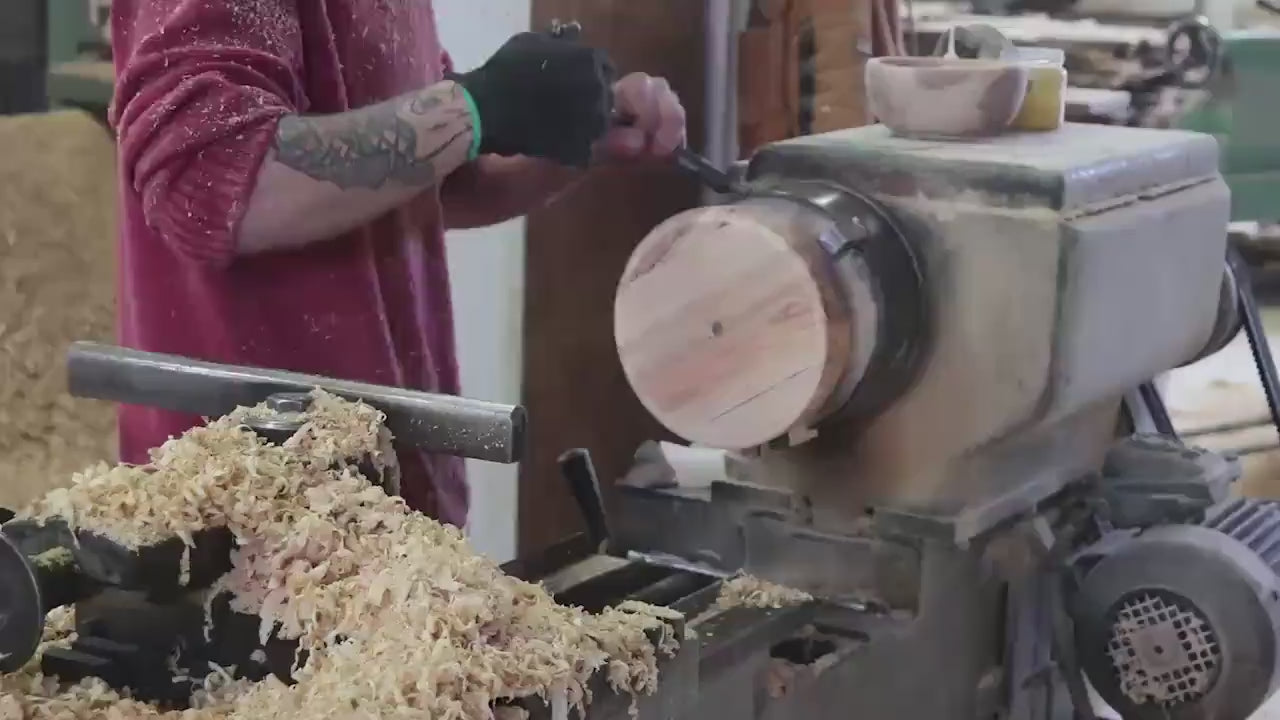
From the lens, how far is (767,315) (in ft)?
3.35

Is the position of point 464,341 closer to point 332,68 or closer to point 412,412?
point 332,68

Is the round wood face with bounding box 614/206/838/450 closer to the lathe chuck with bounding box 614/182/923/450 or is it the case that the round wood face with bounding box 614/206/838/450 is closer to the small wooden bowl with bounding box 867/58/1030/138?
the lathe chuck with bounding box 614/182/923/450

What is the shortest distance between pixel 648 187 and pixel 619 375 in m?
0.28

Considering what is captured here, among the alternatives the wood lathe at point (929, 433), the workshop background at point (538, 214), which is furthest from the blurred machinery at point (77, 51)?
the wood lathe at point (929, 433)

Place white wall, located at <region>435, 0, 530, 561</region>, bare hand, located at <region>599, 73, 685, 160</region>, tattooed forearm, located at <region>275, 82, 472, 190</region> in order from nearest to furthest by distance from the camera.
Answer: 1. tattooed forearm, located at <region>275, 82, 472, 190</region>
2. bare hand, located at <region>599, 73, 685, 160</region>
3. white wall, located at <region>435, 0, 530, 561</region>

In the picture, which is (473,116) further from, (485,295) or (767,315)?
(485,295)

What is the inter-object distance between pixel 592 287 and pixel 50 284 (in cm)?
84

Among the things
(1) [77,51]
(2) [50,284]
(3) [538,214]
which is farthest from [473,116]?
(1) [77,51]

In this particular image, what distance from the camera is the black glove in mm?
1118

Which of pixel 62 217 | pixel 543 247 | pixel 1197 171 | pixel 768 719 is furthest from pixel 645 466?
pixel 62 217

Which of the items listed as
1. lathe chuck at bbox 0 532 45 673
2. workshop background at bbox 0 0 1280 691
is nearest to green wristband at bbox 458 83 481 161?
lathe chuck at bbox 0 532 45 673

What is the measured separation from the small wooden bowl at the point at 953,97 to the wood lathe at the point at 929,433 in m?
0.03

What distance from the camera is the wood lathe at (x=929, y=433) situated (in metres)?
1.02

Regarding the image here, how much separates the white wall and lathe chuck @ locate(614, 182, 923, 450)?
0.90 meters
